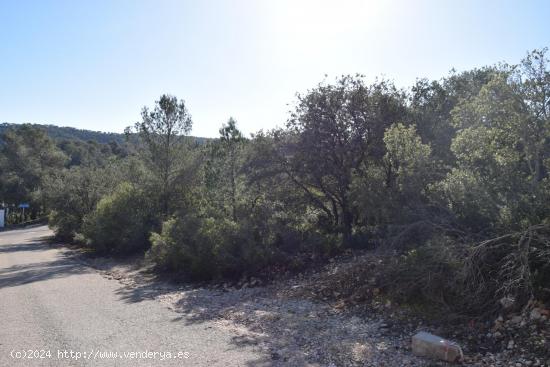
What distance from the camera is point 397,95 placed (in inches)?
475

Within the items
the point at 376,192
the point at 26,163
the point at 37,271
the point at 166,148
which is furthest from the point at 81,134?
the point at 376,192

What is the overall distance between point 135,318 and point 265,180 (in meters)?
6.52

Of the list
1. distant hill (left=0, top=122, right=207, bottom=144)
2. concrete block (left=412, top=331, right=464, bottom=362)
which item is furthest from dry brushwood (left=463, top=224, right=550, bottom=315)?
distant hill (left=0, top=122, right=207, bottom=144)

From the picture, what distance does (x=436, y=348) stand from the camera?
16.0 ft

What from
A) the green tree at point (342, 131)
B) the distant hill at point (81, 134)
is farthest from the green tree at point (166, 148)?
the distant hill at point (81, 134)

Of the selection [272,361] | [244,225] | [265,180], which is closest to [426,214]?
[272,361]

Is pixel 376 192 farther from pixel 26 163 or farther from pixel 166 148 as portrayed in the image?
pixel 26 163

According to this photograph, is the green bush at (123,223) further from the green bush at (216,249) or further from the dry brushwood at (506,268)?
the dry brushwood at (506,268)

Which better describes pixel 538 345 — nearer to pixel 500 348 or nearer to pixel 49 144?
pixel 500 348

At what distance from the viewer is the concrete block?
477 cm

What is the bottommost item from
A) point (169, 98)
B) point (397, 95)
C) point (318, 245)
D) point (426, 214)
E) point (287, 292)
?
point (287, 292)

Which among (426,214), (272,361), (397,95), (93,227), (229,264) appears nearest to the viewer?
(272,361)

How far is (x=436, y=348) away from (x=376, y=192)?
4469mm

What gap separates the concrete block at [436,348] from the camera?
4770 millimetres
